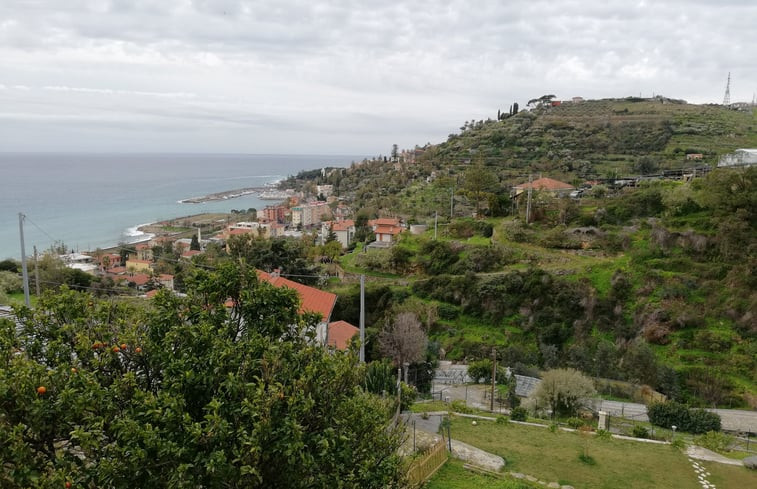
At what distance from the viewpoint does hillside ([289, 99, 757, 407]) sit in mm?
20953

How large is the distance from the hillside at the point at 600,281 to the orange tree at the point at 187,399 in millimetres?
18188

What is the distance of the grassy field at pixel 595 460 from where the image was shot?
34.2ft

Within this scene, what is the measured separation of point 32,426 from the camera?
4148 mm

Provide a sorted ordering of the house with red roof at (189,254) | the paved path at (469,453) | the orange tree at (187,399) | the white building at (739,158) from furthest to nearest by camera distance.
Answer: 1. the house with red roof at (189,254)
2. the white building at (739,158)
3. the paved path at (469,453)
4. the orange tree at (187,399)

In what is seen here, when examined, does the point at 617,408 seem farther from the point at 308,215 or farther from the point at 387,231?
the point at 308,215

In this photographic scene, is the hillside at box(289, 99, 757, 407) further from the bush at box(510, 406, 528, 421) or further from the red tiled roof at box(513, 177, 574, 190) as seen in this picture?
the bush at box(510, 406, 528, 421)

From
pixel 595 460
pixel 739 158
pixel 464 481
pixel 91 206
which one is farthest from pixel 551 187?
pixel 91 206

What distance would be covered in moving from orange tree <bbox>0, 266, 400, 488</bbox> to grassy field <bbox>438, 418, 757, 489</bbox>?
5.96 metres

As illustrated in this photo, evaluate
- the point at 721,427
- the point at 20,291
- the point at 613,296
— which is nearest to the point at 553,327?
the point at 613,296

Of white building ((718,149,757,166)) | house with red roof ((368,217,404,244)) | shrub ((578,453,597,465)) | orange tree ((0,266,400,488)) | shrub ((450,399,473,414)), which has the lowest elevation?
shrub ((450,399,473,414))

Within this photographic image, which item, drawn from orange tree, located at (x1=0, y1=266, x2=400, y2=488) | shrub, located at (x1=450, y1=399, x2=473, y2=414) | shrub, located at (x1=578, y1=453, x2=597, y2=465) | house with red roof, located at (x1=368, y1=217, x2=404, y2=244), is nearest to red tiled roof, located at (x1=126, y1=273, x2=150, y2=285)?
house with red roof, located at (x1=368, y1=217, x2=404, y2=244)

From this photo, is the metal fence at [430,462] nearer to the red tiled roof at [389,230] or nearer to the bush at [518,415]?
the bush at [518,415]

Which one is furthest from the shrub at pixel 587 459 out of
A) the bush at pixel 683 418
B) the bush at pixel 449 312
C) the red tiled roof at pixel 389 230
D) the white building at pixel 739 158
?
the white building at pixel 739 158

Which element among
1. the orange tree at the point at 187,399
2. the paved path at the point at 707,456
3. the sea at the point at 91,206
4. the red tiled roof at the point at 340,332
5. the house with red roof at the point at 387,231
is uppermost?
the orange tree at the point at 187,399
